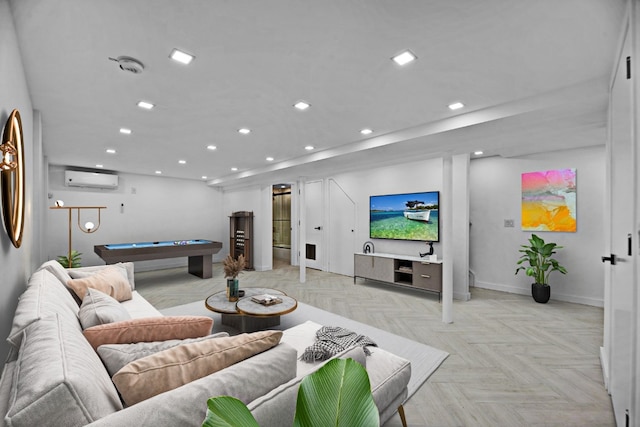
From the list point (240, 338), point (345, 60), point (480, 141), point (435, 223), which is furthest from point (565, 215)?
point (240, 338)

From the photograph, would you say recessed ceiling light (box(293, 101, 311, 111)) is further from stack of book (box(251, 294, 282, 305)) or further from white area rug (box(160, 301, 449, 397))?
white area rug (box(160, 301, 449, 397))

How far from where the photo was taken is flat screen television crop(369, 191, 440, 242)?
195 inches

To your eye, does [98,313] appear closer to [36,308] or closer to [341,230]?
[36,308]

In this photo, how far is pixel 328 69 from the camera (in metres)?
2.12

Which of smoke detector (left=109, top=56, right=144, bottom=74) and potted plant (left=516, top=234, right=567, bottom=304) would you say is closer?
smoke detector (left=109, top=56, right=144, bottom=74)

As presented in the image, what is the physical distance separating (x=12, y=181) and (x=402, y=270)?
15.2 feet

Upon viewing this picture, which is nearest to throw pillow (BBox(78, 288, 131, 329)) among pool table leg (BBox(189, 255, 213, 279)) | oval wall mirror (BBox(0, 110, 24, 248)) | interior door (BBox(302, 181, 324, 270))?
oval wall mirror (BBox(0, 110, 24, 248))

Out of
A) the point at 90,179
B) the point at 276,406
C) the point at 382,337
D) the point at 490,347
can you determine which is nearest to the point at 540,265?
the point at 490,347

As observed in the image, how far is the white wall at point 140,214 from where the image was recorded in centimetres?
611

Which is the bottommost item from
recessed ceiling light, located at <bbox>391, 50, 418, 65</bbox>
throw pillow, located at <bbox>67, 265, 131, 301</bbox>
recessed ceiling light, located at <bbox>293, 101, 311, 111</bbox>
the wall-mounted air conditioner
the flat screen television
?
throw pillow, located at <bbox>67, 265, 131, 301</bbox>

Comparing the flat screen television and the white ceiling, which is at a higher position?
the white ceiling

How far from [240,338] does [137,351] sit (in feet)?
1.61

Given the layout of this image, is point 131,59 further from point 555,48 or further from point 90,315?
point 555,48

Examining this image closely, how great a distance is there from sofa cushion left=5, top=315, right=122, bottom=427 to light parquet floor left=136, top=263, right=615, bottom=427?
1.66m
